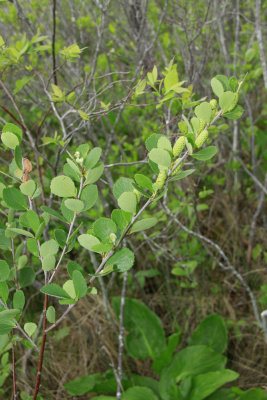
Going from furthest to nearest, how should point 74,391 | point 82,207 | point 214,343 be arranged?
point 214,343, point 74,391, point 82,207

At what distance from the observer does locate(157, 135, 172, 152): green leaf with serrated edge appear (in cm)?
67

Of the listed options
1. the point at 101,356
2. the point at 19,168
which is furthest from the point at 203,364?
the point at 19,168

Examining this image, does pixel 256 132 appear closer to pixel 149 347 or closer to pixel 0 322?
pixel 149 347

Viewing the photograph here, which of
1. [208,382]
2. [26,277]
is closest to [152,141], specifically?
[26,277]

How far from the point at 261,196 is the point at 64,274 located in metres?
1.14

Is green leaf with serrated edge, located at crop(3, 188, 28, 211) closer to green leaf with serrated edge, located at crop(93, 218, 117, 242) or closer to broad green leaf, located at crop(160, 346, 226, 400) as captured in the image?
green leaf with serrated edge, located at crop(93, 218, 117, 242)

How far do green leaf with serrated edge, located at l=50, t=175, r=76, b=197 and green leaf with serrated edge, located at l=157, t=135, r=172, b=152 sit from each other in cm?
18

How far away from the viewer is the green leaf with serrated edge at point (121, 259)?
66cm

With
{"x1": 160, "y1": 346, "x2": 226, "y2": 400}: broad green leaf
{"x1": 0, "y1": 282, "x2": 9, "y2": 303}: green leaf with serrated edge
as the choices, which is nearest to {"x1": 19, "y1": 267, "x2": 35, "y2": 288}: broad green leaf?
{"x1": 0, "y1": 282, "x2": 9, "y2": 303}: green leaf with serrated edge

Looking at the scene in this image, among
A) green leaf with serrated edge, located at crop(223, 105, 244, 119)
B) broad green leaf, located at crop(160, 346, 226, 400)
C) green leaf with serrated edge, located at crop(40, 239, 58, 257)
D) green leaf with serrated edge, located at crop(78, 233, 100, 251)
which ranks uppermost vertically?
green leaf with serrated edge, located at crop(223, 105, 244, 119)

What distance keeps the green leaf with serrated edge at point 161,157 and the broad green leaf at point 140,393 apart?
3.90ft

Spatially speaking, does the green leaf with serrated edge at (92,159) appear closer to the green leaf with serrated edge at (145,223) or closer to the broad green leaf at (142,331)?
the green leaf with serrated edge at (145,223)

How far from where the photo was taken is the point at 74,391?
1.53 m

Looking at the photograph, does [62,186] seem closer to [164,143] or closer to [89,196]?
[89,196]
